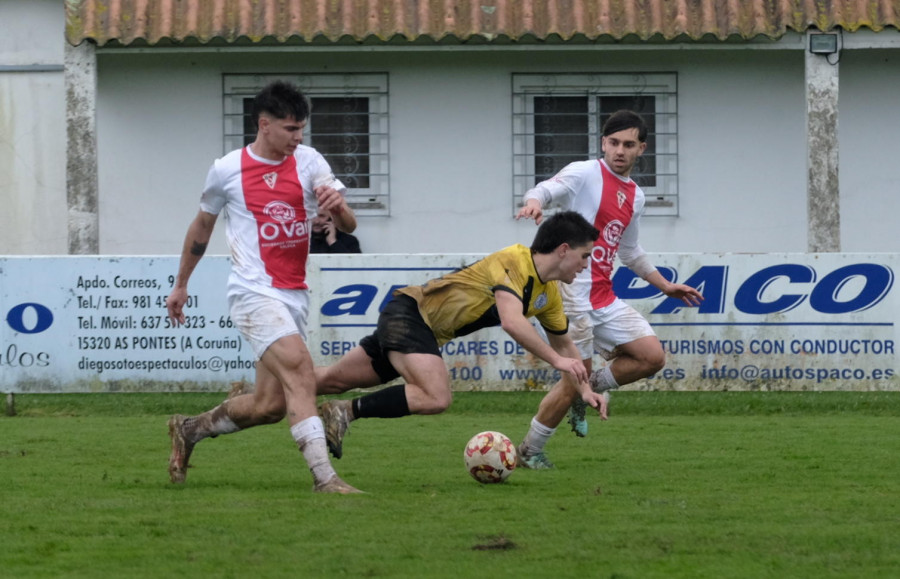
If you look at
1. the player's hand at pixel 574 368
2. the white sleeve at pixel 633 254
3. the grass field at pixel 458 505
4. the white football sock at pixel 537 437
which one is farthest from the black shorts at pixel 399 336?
the white sleeve at pixel 633 254

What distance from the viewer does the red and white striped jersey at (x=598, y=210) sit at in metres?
8.59

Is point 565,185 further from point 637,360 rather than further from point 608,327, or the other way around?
point 637,360

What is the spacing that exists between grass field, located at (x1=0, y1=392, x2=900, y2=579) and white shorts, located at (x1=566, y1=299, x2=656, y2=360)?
0.71m

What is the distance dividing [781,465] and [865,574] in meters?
3.51

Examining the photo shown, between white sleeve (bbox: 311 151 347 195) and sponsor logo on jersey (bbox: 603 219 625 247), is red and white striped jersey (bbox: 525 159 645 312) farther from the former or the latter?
white sleeve (bbox: 311 151 347 195)

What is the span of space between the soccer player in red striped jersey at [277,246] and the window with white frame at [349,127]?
10470 millimetres

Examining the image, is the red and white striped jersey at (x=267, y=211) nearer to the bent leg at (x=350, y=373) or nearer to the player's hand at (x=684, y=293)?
the bent leg at (x=350, y=373)

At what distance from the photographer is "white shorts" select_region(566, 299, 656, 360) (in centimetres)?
880

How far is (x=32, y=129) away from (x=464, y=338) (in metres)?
7.38

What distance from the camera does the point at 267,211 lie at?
7336mm

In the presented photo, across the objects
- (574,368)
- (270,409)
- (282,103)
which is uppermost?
(282,103)

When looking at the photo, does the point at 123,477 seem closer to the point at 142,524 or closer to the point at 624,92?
the point at 142,524

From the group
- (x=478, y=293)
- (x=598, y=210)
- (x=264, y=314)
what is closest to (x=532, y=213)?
(x=478, y=293)

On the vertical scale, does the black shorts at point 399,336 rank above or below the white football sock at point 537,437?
above
